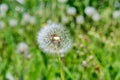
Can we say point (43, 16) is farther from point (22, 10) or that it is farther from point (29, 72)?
point (29, 72)

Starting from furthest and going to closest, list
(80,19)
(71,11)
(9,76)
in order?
(71,11), (80,19), (9,76)

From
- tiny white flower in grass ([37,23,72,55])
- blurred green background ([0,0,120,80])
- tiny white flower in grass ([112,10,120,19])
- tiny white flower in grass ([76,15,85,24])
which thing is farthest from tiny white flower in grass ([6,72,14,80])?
tiny white flower in grass ([112,10,120,19])

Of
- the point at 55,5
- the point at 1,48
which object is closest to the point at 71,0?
the point at 55,5

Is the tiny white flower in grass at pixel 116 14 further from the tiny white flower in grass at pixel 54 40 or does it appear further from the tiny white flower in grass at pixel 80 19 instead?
the tiny white flower in grass at pixel 54 40

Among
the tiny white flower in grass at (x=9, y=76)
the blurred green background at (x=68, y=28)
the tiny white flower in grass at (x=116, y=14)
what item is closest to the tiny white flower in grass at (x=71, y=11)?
the blurred green background at (x=68, y=28)

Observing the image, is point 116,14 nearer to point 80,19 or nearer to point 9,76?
point 80,19

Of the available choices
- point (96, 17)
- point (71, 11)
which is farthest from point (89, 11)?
point (71, 11)
